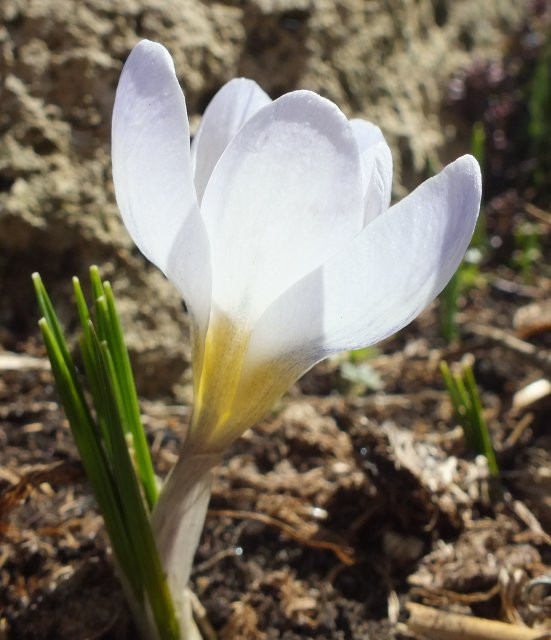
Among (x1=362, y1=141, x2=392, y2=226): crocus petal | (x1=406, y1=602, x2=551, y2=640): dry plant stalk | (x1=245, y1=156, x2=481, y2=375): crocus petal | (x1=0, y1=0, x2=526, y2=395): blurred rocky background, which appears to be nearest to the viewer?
(x1=245, y1=156, x2=481, y2=375): crocus petal

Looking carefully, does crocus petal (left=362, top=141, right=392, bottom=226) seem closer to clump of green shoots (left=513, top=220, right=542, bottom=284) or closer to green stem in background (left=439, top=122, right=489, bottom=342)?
green stem in background (left=439, top=122, right=489, bottom=342)

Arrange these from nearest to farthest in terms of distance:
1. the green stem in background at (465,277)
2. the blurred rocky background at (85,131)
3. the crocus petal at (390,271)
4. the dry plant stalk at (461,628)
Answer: the crocus petal at (390,271) → the dry plant stalk at (461,628) → the blurred rocky background at (85,131) → the green stem in background at (465,277)

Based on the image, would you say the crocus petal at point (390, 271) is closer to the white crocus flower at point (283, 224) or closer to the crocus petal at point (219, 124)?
the white crocus flower at point (283, 224)

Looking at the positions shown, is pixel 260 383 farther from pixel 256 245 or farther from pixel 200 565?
pixel 200 565

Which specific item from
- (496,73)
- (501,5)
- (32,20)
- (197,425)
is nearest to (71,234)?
(32,20)

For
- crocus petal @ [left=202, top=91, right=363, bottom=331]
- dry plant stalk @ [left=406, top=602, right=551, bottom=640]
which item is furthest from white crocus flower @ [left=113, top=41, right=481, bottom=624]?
dry plant stalk @ [left=406, top=602, right=551, bottom=640]

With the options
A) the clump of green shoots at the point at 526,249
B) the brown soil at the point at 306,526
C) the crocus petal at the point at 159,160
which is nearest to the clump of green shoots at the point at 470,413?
the brown soil at the point at 306,526

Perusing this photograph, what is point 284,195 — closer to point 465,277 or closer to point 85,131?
point 85,131

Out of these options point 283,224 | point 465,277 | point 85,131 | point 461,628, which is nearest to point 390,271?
point 283,224
